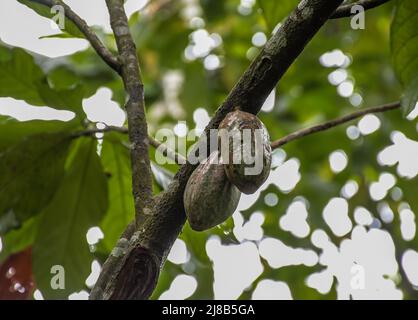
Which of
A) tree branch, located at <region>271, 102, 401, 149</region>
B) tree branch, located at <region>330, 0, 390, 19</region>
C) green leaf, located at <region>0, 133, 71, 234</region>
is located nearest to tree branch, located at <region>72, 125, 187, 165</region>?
green leaf, located at <region>0, 133, 71, 234</region>

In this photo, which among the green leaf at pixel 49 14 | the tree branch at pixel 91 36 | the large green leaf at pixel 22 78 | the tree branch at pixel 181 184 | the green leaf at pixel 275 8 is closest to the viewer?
the tree branch at pixel 181 184

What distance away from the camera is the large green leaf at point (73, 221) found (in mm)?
1576

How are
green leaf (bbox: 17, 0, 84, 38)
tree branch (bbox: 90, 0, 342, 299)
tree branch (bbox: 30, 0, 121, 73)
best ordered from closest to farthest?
tree branch (bbox: 90, 0, 342, 299) → tree branch (bbox: 30, 0, 121, 73) → green leaf (bbox: 17, 0, 84, 38)

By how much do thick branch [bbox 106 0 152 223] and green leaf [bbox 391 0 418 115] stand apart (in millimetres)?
455

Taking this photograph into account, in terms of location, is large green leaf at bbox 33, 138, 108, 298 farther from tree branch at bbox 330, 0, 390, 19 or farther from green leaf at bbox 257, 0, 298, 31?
tree branch at bbox 330, 0, 390, 19

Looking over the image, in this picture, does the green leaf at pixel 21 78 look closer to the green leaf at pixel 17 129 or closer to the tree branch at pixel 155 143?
the green leaf at pixel 17 129

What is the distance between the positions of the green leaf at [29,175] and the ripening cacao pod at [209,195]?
599mm

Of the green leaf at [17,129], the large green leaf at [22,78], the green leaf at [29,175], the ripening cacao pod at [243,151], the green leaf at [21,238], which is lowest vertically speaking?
the ripening cacao pod at [243,151]

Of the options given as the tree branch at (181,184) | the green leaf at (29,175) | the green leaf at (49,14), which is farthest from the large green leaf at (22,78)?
the tree branch at (181,184)

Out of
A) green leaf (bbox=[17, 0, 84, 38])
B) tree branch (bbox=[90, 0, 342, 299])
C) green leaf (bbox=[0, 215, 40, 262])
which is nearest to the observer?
tree branch (bbox=[90, 0, 342, 299])

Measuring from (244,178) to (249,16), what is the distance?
2.32 metres

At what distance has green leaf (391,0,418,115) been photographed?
1.24m
